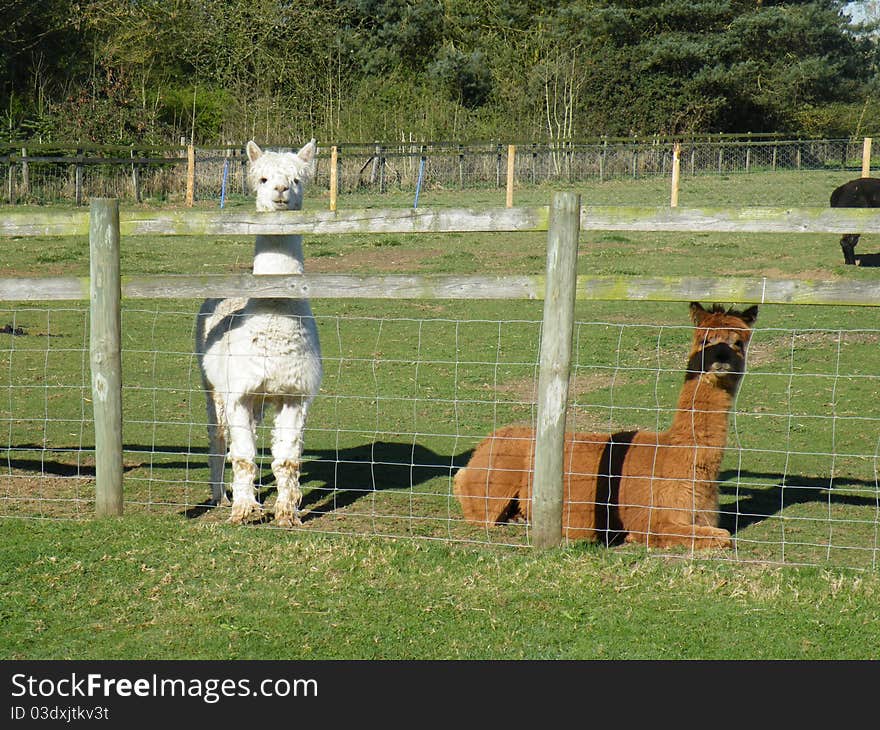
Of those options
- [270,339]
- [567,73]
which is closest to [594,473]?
[270,339]

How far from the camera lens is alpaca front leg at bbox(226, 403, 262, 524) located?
19.4 feet

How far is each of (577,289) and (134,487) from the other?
324 centimetres

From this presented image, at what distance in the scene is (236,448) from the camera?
6.04m

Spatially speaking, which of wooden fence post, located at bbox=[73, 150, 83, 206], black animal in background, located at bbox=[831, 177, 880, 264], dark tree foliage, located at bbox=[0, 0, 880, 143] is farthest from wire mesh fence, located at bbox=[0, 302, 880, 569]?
dark tree foliage, located at bbox=[0, 0, 880, 143]

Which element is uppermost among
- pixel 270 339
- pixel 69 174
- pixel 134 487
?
pixel 69 174

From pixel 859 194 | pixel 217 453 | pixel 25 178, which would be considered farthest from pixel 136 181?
pixel 217 453

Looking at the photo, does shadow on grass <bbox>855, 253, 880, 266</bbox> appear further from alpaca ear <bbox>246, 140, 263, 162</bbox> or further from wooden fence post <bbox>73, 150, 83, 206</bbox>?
wooden fence post <bbox>73, 150, 83, 206</bbox>

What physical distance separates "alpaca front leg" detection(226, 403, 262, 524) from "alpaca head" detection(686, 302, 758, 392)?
2.52 metres

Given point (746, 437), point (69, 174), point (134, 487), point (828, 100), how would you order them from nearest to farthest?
point (134, 487) → point (746, 437) → point (69, 174) → point (828, 100)

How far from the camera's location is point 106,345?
5.62 metres

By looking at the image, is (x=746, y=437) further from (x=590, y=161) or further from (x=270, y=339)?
(x=590, y=161)

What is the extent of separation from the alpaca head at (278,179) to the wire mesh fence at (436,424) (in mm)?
829

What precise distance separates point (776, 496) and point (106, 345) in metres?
4.10

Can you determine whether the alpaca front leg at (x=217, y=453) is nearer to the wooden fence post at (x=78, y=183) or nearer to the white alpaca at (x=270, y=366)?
the white alpaca at (x=270, y=366)
